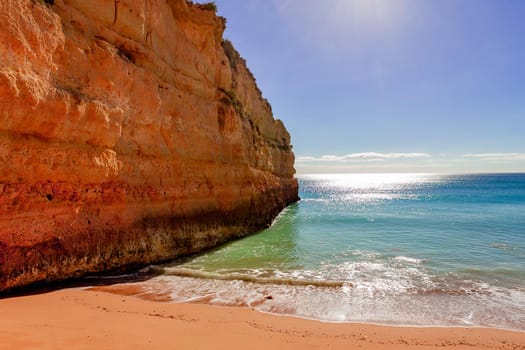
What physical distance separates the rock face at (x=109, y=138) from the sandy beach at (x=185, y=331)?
1749mm

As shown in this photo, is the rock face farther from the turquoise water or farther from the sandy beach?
the turquoise water

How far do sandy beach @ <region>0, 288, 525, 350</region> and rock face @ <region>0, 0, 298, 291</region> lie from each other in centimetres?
175

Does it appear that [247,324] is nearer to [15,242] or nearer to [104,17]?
[15,242]

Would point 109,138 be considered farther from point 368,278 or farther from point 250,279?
point 368,278

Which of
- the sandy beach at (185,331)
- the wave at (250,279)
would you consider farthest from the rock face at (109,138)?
the sandy beach at (185,331)

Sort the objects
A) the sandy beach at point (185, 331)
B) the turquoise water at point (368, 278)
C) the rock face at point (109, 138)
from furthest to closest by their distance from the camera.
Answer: the turquoise water at point (368, 278), the rock face at point (109, 138), the sandy beach at point (185, 331)

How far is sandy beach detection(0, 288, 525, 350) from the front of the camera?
4.59m

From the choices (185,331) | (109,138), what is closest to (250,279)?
(185,331)

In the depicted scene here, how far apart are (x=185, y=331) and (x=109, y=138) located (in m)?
6.34

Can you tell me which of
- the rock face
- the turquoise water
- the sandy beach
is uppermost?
the rock face

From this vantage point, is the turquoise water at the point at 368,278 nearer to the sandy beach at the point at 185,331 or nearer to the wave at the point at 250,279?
the wave at the point at 250,279

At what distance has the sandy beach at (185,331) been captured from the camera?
459cm

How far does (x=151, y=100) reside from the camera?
1081 cm

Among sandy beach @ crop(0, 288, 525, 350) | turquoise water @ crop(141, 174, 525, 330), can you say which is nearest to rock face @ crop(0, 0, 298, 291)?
sandy beach @ crop(0, 288, 525, 350)
